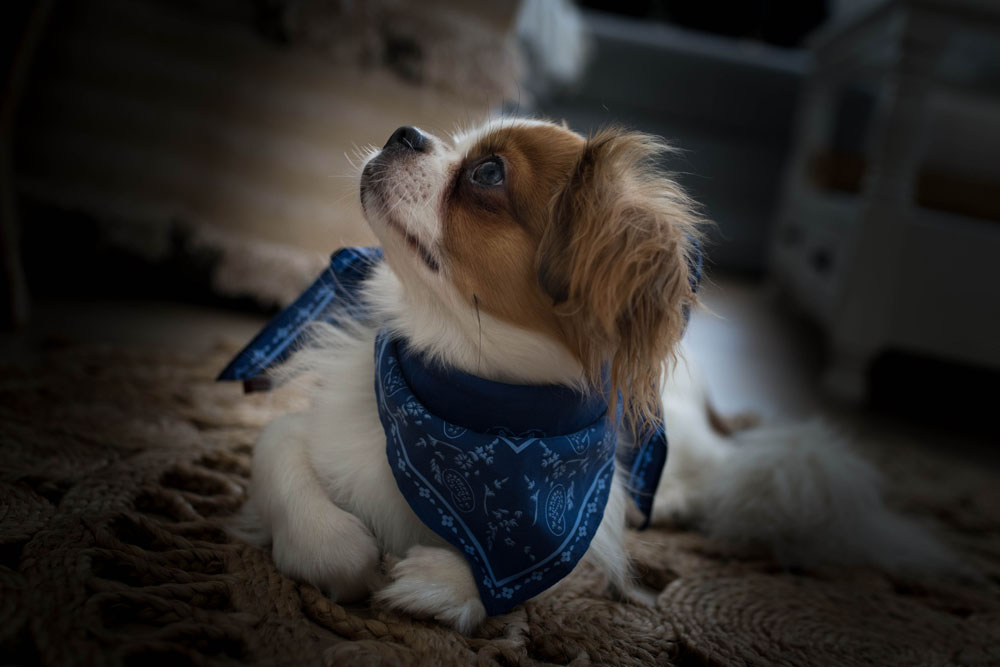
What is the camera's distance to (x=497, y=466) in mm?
1124

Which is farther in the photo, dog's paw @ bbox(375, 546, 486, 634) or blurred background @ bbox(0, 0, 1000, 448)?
blurred background @ bbox(0, 0, 1000, 448)

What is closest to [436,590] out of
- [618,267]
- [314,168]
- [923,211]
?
[618,267]

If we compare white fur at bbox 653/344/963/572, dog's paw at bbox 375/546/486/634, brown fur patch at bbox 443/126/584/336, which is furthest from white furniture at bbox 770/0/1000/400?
dog's paw at bbox 375/546/486/634

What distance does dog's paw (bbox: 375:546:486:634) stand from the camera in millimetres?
1046

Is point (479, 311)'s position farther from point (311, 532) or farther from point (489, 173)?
point (311, 532)

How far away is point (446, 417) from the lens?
1153 millimetres

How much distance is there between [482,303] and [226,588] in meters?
0.50


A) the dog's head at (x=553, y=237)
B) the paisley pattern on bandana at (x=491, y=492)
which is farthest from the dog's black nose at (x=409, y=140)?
the paisley pattern on bandana at (x=491, y=492)

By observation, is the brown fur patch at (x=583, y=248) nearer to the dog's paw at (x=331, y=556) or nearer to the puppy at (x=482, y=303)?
the puppy at (x=482, y=303)

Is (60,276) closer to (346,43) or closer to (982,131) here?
(346,43)

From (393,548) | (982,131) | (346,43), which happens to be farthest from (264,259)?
(982,131)

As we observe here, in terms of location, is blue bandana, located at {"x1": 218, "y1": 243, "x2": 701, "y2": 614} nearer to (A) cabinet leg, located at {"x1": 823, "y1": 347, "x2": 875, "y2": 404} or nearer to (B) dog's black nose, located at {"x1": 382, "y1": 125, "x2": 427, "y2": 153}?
(B) dog's black nose, located at {"x1": 382, "y1": 125, "x2": 427, "y2": 153}

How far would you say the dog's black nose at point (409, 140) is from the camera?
1.19 metres

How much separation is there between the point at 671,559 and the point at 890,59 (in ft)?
7.51
